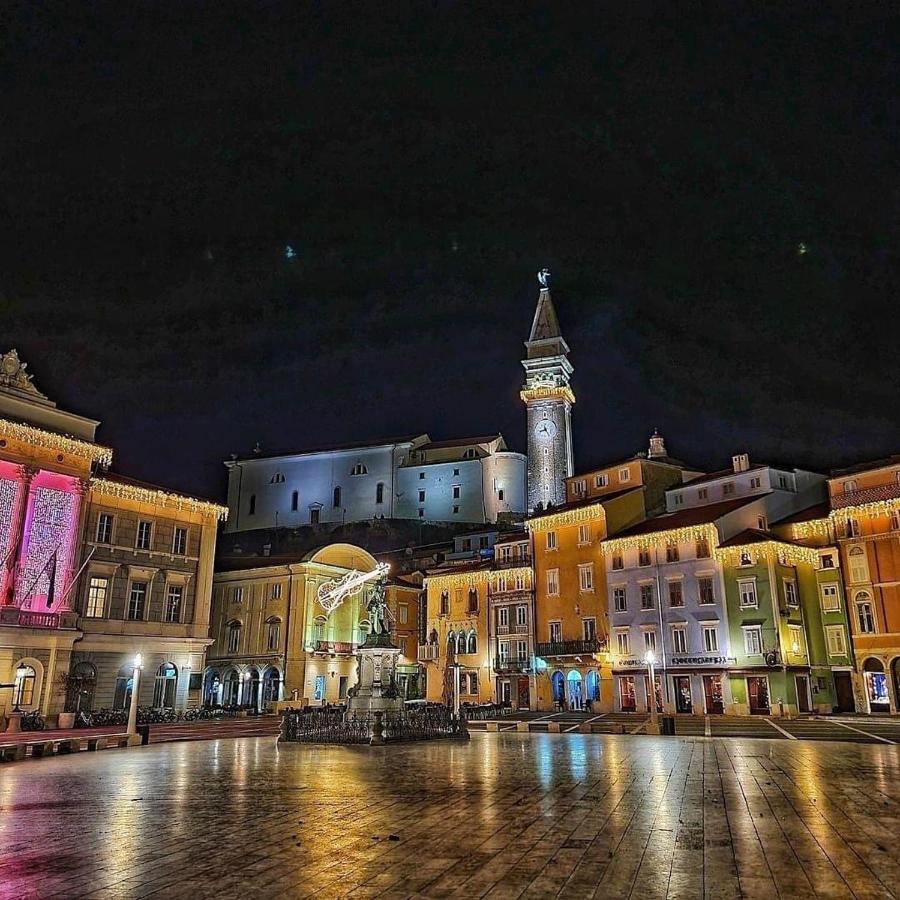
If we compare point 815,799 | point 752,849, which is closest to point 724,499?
point 815,799

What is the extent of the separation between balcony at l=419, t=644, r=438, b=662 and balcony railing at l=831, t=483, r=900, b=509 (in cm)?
3161

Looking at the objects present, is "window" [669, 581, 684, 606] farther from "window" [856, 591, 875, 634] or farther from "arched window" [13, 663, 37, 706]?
"arched window" [13, 663, 37, 706]

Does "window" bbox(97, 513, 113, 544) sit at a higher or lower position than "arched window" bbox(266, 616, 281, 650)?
higher

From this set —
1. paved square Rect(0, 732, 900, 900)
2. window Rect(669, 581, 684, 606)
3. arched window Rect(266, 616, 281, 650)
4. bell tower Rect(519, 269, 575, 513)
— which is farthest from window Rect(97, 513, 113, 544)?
bell tower Rect(519, 269, 575, 513)

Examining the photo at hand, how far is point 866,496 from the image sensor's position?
44750 mm

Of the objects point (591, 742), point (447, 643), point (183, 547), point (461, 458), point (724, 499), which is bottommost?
point (591, 742)

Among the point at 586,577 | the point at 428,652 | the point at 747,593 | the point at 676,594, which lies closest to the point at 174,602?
the point at 428,652

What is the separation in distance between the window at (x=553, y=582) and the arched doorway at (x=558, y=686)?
5585 millimetres

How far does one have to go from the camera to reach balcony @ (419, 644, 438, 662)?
200 feet

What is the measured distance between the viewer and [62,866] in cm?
795

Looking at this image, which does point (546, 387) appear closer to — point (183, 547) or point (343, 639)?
point (343, 639)

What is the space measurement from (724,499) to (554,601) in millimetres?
13959

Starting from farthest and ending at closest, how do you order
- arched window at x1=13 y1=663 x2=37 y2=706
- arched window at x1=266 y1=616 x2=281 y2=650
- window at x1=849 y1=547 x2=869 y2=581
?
arched window at x1=266 y1=616 x2=281 y2=650
window at x1=849 y1=547 x2=869 y2=581
arched window at x1=13 y1=663 x2=37 y2=706

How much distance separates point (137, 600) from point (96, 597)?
7.69 feet
